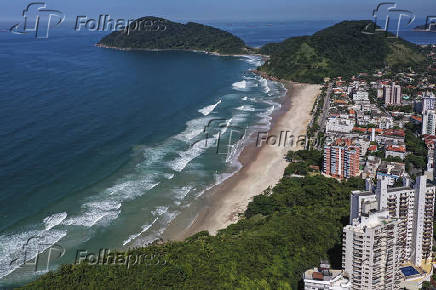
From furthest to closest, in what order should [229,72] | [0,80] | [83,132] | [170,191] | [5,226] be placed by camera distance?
1. [229,72]
2. [0,80]
3. [83,132]
4. [170,191]
5. [5,226]

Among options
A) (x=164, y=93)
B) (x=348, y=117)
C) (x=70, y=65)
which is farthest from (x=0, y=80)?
(x=348, y=117)

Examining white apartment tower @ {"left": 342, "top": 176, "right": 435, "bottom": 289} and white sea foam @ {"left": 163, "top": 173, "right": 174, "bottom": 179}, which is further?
white sea foam @ {"left": 163, "top": 173, "right": 174, "bottom": 179}

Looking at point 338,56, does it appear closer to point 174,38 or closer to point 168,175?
point 174,38

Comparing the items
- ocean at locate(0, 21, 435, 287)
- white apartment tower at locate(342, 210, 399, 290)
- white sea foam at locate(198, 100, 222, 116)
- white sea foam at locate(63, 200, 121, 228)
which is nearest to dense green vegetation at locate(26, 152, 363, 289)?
white apartment tower at locate(342, 210, 399, 290)

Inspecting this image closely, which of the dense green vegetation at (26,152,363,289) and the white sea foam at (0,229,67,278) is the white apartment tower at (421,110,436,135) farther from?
the white sea foam at (0,229,67,278)

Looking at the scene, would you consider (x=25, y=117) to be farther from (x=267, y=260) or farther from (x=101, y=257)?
(x=267, y=260)

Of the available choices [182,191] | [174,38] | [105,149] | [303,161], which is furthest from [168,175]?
[174,38]
